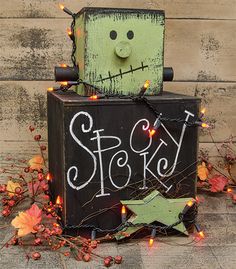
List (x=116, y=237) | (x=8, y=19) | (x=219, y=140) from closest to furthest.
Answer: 1. (x=116, y=237)
2. (x=8, y=19)
3. (x=219, y=140)

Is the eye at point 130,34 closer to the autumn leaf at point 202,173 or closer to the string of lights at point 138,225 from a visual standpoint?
the string of lights at point 138,225

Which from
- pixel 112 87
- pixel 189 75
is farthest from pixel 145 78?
pixel 189 75

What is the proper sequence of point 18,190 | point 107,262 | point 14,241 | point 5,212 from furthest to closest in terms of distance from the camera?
point 18,190, point 5,212, point 14,241, point 107,262

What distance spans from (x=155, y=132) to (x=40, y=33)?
2.25 ft

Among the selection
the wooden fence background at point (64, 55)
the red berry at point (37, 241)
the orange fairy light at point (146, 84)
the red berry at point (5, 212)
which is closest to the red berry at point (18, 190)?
the red berry at point (5, 212)

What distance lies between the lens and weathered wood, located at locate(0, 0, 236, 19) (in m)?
1.67

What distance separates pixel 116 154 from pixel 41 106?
0.59 m

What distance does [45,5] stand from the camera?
5.50ft

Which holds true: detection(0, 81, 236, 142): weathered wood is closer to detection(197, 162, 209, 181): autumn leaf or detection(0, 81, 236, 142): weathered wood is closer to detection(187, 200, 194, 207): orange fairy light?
detection(197, 162, 209, 181): autumn leaf

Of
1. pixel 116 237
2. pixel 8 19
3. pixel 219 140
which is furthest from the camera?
pixel 219 140

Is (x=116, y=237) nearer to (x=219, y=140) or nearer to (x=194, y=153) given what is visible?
(x=194, y=153)

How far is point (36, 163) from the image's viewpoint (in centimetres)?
173

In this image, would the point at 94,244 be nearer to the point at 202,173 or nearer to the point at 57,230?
the point at 57,230

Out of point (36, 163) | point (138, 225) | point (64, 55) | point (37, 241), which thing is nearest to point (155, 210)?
point (138, 225)
